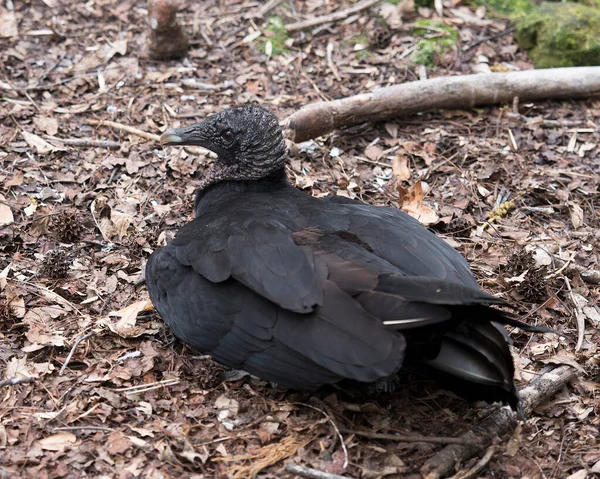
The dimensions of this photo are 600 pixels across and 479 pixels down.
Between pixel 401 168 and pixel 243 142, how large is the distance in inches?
77.0

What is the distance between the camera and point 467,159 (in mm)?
7363

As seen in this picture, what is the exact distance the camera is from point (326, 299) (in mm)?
4301

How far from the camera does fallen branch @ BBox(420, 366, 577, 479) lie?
4336 millimetres

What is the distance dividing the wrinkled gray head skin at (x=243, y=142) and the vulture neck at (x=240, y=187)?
38 millimetres

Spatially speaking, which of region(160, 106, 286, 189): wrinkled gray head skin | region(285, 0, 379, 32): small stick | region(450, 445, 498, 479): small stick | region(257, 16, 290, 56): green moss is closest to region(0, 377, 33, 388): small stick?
region(160, 106, 286, 189): wrinkled gray head skin

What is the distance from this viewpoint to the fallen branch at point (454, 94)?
24.2 ft

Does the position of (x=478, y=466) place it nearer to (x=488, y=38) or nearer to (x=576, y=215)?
(x=576, y=215)

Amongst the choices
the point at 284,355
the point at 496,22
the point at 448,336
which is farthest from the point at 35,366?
the point at 496,22

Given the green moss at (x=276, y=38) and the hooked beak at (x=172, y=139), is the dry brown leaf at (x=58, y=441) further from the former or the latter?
the green moss at (x=276, y=38)

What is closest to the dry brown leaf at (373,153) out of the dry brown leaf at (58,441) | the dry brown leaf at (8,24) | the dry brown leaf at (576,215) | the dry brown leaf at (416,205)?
the dry brown leaf at (416,205)

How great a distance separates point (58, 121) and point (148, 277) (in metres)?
3.03

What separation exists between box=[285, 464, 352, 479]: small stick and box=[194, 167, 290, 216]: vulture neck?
2262mm

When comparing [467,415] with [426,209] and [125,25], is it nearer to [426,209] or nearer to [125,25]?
[426,209]

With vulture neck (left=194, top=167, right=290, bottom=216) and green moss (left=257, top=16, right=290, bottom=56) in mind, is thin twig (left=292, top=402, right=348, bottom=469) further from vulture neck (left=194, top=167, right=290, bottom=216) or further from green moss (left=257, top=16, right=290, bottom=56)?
green moss (left=257, top=16, right=290, bottom=56)
